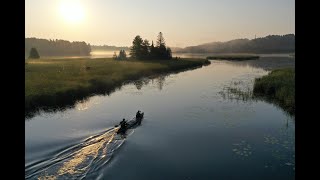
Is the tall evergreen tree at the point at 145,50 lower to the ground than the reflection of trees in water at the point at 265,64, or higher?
higher

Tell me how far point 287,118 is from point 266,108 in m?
5.21

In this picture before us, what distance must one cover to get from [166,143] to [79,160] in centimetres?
759

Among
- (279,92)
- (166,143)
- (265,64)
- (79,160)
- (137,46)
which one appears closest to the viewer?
(79,160)

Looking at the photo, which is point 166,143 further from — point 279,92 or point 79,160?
point 279,92

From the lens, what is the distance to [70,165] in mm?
20578

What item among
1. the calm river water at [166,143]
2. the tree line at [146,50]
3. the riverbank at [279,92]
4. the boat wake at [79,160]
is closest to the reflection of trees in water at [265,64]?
the tree line at [146,50]

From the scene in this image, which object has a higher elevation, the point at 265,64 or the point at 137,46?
the point at 137,46

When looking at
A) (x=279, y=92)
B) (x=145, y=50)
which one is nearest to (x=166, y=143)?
(x=279, y=92)

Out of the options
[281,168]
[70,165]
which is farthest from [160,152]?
[281,168]

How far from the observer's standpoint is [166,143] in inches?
1019

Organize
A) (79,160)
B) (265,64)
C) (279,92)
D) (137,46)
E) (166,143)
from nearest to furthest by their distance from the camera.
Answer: (79,160)
(166,143)
(279,92)
(137,46)
(265,64)

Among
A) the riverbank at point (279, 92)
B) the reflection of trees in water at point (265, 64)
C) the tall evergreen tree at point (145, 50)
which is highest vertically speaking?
the tall evergreen tree at point (145, 50)

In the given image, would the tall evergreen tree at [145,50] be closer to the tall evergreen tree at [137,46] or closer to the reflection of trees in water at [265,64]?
the tall evergreen tree at [137,46]

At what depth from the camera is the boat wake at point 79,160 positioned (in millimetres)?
19141
